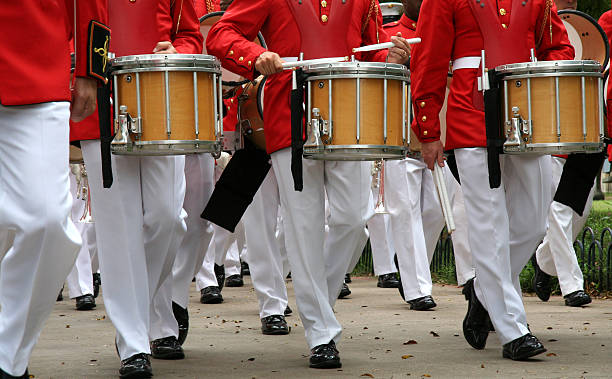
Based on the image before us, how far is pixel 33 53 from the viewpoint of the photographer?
4.14m

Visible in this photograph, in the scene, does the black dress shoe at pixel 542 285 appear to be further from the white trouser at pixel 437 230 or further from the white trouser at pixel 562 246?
the white trouser at pixel 437 230

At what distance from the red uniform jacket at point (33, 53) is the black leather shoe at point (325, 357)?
2.18 m

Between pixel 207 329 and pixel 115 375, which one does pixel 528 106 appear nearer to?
pixel 115 375

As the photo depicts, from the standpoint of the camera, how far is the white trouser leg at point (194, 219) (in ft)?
22.4

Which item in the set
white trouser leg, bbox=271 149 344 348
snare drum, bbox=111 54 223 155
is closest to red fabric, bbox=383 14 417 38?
white trouser leg, bbox=271 149 344 348

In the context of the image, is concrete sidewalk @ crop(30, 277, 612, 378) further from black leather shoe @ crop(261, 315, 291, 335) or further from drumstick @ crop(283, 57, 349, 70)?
drumstick @ crop(283, 57, 349, 70)

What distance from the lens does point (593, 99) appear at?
217 inches

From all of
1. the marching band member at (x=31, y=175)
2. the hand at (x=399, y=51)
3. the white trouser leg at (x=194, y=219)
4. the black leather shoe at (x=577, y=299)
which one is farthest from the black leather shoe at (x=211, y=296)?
the marching band member at (x=31, y=175)

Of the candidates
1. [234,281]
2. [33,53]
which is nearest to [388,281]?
[234,281]

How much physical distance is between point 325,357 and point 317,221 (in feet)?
2.43

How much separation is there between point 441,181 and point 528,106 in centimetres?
292

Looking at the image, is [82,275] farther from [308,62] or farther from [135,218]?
[308,62]

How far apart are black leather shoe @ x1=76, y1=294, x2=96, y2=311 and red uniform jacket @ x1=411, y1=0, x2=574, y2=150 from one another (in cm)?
373

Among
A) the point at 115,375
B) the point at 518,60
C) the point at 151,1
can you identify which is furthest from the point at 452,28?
the point at 115,375
